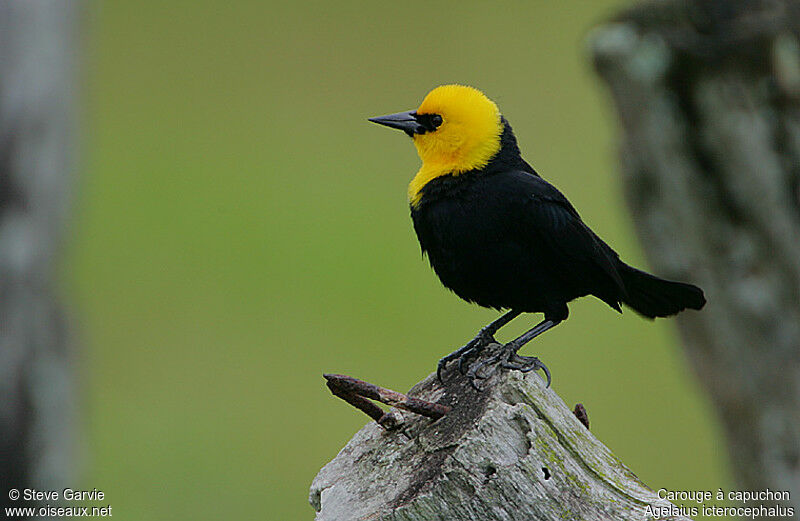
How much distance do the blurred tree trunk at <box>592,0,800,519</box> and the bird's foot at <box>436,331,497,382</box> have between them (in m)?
1.38

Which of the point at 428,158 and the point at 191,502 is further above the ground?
the point at 428,158

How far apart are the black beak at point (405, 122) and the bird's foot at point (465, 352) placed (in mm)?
911

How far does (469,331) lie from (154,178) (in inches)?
182

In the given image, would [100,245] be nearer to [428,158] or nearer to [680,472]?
[680,472]

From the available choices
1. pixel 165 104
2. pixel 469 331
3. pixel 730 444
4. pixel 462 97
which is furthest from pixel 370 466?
pixel 165 104

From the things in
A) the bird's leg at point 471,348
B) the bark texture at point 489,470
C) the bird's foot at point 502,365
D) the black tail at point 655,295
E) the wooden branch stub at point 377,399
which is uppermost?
the black tail at point 655,295

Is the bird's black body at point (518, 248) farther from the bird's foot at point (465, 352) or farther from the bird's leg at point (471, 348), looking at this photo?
the bird's foot at point (465, 352)

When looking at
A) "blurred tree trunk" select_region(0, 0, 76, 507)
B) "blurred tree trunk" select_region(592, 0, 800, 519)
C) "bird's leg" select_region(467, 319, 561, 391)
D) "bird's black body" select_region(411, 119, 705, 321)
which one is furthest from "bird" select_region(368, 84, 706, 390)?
"blurred tree trunk" select_region(0, 0, 76, 507)

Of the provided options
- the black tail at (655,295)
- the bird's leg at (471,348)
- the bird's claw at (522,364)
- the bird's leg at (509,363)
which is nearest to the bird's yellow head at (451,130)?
the bird's leg at (471,348)

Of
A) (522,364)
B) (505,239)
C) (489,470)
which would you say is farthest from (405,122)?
(489,470)

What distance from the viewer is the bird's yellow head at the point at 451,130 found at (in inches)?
136

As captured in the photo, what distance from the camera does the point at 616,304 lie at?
341cm

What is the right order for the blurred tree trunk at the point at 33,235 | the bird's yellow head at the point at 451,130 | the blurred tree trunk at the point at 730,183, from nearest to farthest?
the bird's yellow head at the point at 451,130 < the blurred tree trunk at the point at 730,183 < the blurred tree trunk at the point at 33,235

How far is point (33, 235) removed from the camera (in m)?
4.12
